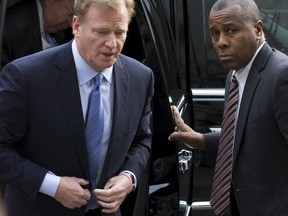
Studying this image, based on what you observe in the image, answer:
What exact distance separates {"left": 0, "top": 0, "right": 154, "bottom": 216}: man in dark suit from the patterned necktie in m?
0.39

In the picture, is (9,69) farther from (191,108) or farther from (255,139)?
(191,108)

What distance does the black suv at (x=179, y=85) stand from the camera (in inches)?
135

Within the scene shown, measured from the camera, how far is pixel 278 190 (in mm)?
2785

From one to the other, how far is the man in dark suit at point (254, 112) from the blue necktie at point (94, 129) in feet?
1.65

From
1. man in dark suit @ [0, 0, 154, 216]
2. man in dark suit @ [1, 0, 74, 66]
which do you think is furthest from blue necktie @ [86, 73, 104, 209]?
man in dark suit @ [1, 0, 74, 66]

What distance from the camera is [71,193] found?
275 centimetres

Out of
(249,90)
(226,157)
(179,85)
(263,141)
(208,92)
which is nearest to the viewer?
(263,141)

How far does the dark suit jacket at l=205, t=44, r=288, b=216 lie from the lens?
272 cm

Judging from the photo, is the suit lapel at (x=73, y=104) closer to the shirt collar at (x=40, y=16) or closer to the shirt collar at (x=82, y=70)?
the shirt collar at (x=82, y=70)

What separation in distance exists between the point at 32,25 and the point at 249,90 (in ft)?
4.38

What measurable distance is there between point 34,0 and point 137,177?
49.1 inches

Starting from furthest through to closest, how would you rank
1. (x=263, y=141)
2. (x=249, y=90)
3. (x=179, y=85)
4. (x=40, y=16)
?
(x=179, y=85)
(x=40, y=16)
(x=249, y=90)
(x=263, y=141)

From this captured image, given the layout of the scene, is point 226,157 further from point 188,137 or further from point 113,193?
point 113,193

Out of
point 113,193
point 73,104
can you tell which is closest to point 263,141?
point 113,193
